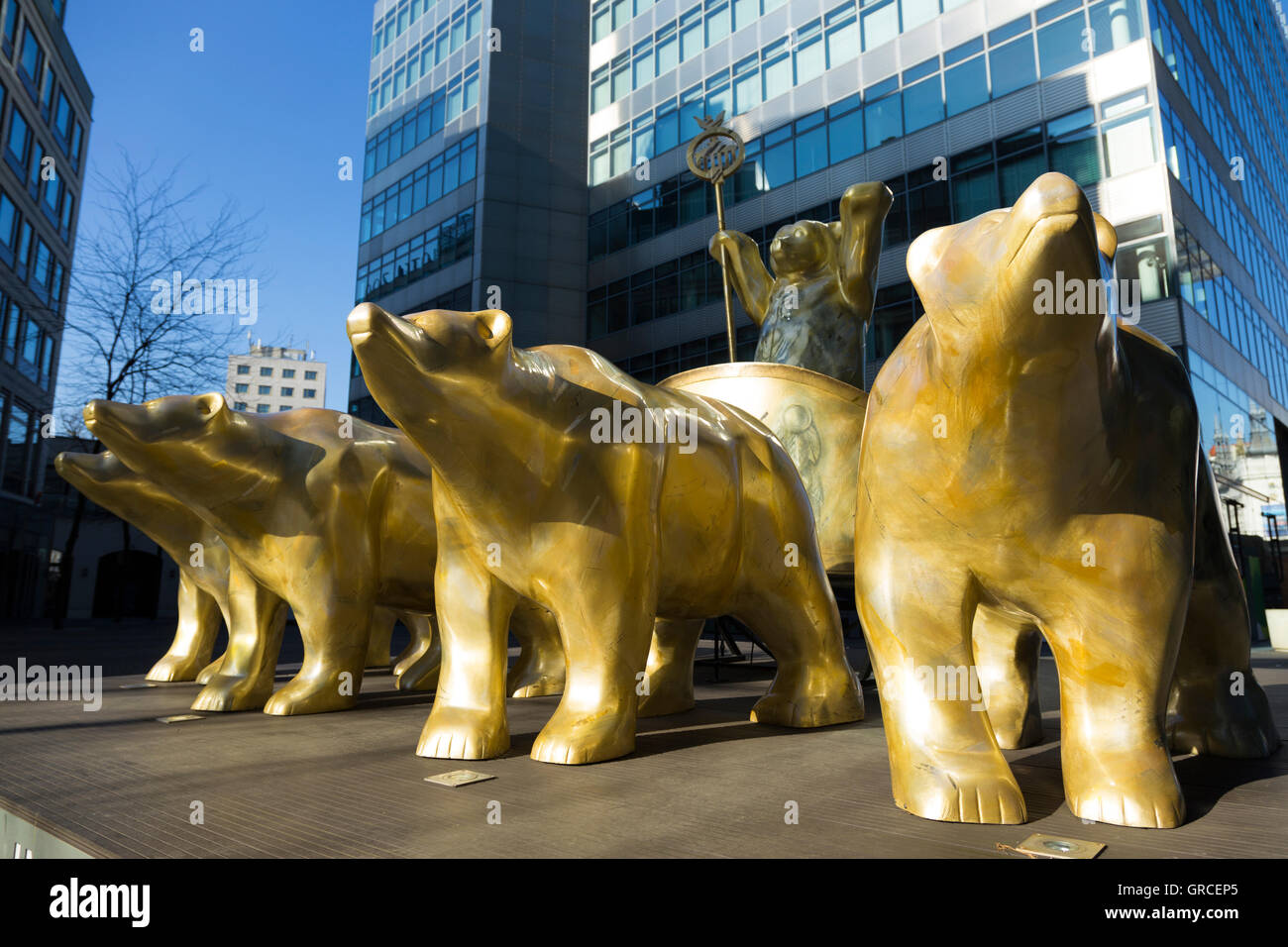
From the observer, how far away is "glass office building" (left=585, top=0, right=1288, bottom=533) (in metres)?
17.5

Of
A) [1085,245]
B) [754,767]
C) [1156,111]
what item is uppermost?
[1156,111]

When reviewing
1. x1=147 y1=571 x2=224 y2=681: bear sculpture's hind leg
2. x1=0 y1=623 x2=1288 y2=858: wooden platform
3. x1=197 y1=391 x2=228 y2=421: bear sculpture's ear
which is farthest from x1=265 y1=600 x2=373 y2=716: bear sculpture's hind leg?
x1=147 y1=571 x2=224 y2=681: bear sculpture's hind leg

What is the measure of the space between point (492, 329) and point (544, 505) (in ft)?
2.60

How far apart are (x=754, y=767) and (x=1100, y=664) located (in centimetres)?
149

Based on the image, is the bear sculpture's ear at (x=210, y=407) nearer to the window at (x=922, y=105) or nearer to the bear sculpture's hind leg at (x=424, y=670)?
the bear sculpture's hind leg at (x=424, y=670)

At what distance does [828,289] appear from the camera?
7.15 m

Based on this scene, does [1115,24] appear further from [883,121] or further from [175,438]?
[175,438]

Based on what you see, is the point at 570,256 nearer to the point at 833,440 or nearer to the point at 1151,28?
the point at 1151,28

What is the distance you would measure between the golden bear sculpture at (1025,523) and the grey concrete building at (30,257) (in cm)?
2467

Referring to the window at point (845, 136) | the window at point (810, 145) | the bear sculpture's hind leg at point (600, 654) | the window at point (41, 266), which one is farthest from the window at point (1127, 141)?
the window at point (41, 266)

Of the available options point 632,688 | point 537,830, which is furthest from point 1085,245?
point 632,688

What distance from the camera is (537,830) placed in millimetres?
2670

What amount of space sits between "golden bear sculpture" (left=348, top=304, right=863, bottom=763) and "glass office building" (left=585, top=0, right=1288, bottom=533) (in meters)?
16.4

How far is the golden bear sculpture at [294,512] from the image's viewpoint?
17.0 feet
